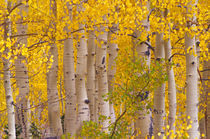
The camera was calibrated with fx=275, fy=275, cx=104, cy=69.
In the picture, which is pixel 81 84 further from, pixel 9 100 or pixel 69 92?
pixel 9 100

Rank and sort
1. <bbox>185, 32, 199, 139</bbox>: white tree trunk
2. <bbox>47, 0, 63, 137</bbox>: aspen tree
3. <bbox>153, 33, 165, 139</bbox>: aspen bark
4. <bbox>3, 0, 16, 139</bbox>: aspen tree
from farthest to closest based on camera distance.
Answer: <bbox>47, 0, 63, 137</bbox>: aspen tree < <bbox>153, 33, 165, 139</bbox>: aspen bark < <bbox>3, 0, 16, 139</bbox>: aspen tree < <bbox>185, 32, 199, 139</bbox>: white tree trunk

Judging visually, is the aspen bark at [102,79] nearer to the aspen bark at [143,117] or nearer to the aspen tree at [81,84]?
the aspen tree at [81,84]

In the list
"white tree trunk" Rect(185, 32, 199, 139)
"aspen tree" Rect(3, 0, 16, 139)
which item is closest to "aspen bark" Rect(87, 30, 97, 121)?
"aspen tree" Rect(3, 0, 16, 139)

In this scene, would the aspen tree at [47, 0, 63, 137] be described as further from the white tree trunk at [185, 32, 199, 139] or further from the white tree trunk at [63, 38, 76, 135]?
the white tree trunk at [185, 32, 199, 139]

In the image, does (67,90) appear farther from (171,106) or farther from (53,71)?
(171,106)

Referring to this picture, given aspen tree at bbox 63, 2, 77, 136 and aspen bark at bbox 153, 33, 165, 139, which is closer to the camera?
aspen bark at bbox 153, 33, 165, 139

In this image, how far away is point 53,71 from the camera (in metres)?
9.77

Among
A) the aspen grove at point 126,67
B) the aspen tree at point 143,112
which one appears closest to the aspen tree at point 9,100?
the aspen grove at point 126,67

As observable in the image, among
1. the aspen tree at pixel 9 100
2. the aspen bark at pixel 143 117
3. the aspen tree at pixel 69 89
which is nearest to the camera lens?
the aspen tree at pixel 9 100

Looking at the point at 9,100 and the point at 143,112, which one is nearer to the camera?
the point at 9,100

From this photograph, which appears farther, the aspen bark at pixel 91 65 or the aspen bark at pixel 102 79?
the aspen bark at pixel 91 65

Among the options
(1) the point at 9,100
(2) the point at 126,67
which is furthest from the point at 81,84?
(1) the point at 9,100

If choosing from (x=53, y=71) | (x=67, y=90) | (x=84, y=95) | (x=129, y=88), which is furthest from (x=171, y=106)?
(x=53, y=71)

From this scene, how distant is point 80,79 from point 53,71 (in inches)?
66.0
